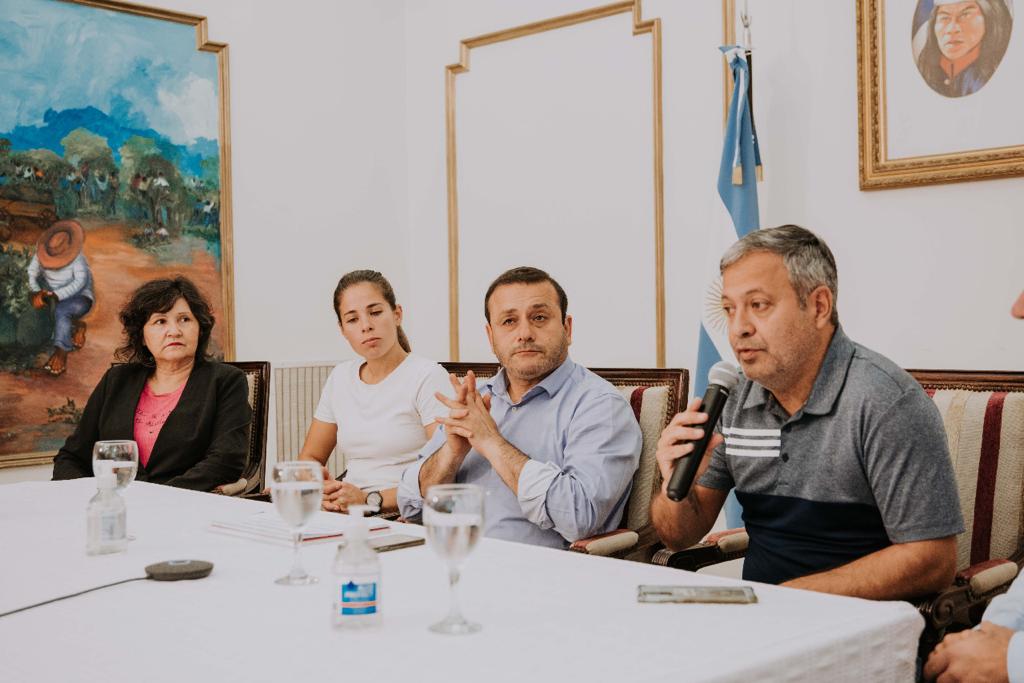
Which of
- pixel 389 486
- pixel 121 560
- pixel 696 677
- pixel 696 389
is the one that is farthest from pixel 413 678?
pixel 696 389

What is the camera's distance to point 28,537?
193 centimetres

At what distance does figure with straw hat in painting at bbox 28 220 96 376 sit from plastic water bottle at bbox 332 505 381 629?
10.6 feet

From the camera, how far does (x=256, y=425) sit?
3.41m

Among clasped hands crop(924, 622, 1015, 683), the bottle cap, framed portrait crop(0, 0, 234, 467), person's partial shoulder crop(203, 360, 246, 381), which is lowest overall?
clasped hands crop(924, 622, 1015, 683)

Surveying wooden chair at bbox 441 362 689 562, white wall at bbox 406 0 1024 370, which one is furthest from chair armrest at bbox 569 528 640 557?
white wall at bbox 406 0 1024 370

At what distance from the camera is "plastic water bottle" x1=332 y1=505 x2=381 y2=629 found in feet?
4.04

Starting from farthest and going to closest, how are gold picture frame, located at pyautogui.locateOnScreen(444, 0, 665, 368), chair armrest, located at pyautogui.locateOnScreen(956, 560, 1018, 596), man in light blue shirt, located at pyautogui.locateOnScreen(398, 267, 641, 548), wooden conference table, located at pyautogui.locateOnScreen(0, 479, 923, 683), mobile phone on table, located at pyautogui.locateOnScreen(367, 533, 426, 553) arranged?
gold picture frame, located at pyautogui.locateOnScreen(444, 0, 665, 368), man in light blue shirt, located at pyautogui.locateOnScreen(398, 267, 641, 548), chair armrest, located at pyautogui.locateOnScreen(956, 560, 1018, 596), mobile phone on table, located at pyautogui.locateOnScreen(367, 533, 426, 553), wooden conference table, located at pyautogui.locateOnScreen(0, 479, 923, 683)

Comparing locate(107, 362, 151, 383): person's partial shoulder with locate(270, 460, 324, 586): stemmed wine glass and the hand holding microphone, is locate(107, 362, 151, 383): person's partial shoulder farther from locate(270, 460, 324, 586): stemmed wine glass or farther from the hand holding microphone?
the hand holding microphone

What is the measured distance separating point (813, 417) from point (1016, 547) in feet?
2.00

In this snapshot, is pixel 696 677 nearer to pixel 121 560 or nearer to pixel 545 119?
pixel 121 560

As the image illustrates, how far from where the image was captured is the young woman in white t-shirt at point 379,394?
308 centimetres

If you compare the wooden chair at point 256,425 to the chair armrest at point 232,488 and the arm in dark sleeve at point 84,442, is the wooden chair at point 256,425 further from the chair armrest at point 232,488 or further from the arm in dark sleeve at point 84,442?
the arm in dark sleeve at point 84,442

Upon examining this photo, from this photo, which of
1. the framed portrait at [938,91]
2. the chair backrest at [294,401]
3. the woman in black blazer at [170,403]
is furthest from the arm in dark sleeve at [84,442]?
the framed portrait at [938,91]

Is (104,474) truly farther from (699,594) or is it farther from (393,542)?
(699,594)
